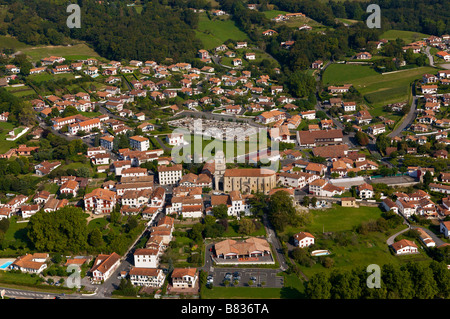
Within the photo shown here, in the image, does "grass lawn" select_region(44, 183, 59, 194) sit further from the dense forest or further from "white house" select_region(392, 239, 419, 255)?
the dense forest

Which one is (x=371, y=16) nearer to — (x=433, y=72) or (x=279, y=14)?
(x=279, y=14)

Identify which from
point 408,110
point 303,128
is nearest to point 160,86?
point 303,128

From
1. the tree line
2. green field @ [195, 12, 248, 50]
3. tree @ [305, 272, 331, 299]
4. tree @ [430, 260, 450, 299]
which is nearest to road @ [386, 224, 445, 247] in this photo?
tree @ [430, 260, 450, 299]

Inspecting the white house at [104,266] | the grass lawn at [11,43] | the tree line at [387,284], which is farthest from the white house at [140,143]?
the grass lawn at [11,43]

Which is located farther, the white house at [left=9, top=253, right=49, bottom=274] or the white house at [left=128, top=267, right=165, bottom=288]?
the white house at [left=9, top=253, right=49, bottom=274]

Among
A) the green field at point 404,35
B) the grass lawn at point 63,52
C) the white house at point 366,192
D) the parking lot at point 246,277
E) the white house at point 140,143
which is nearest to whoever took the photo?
the parking lot at point 246,277

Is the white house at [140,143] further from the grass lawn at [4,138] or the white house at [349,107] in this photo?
the white house at [349,107]
